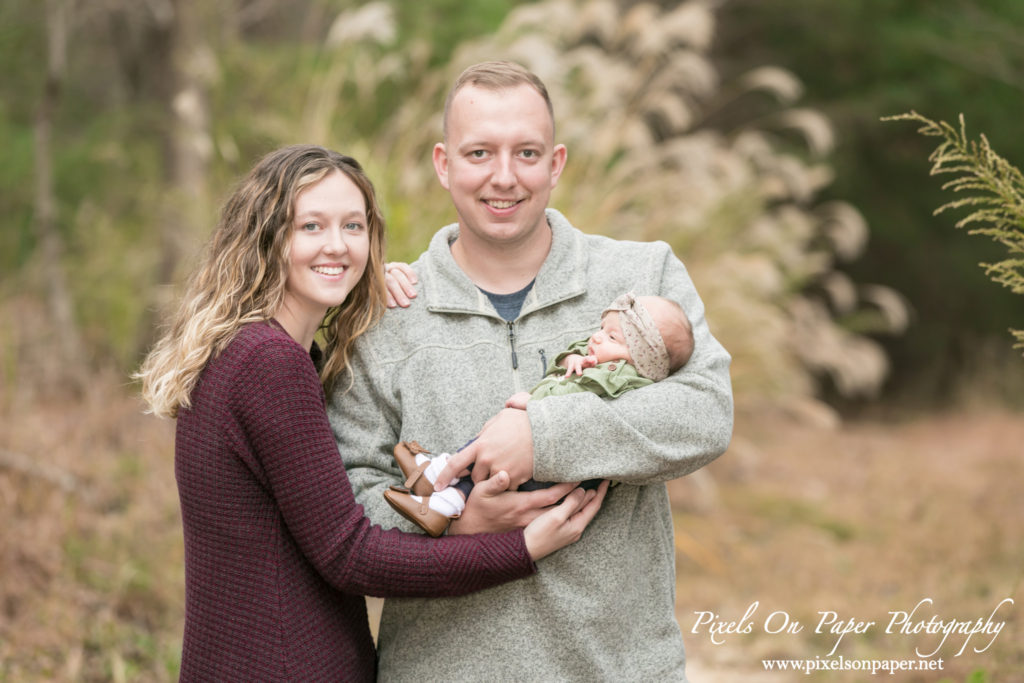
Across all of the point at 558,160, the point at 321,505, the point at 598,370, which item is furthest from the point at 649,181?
the point at 321,505

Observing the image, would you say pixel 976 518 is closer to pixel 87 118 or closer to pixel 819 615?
pixel 819 615

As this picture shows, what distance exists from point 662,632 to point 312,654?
2.52 feet

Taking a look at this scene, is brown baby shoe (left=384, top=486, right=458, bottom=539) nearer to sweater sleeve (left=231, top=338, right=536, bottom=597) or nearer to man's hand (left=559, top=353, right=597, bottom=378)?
sweater sleeve (left=231, top=338, right=536, bottom=597)

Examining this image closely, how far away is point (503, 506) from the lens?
1.93 m

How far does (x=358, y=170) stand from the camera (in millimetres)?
2115

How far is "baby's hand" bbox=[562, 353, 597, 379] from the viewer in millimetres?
2023

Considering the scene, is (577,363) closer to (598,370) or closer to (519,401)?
(598,370)

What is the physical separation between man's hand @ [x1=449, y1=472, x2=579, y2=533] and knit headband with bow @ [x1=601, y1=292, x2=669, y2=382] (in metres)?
0.32

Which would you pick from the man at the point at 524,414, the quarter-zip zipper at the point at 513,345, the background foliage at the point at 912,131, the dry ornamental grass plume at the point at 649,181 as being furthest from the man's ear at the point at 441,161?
the background foliage at the point at 912,131

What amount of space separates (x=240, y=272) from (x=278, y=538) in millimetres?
564

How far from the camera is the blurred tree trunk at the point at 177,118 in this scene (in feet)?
18.9

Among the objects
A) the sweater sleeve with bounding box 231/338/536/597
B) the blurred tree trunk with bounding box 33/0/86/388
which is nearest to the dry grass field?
the blurred tree trunk with bounding box 33/0/86/388

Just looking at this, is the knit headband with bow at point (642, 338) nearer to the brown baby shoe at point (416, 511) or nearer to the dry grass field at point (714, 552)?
the brown baby shoe at point (416, 511)

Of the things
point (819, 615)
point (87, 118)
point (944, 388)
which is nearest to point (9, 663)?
point (819, 615)
